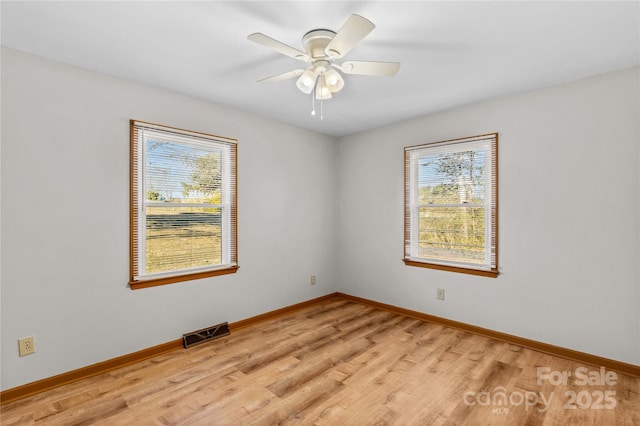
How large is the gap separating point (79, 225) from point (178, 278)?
3.07 ft

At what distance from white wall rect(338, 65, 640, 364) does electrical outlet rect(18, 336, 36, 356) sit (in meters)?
3.66

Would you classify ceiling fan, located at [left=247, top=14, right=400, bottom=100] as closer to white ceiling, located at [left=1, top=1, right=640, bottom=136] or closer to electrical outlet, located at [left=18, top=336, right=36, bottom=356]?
white ceiling, located at [left=1, top=1, right=640, bottom=136]

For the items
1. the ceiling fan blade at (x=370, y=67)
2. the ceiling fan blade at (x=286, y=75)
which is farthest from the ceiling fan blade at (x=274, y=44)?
the ceiling fan blade at (x=370, y=67)

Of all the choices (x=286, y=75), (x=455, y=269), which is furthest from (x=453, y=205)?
(x=286, y=75)

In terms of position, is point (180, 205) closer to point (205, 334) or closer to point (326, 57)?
point (205, 334)

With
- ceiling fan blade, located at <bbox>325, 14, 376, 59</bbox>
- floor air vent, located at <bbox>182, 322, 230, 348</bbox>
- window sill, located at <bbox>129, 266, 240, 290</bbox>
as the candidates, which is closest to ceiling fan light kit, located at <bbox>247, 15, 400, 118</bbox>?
ceiling fan blade, located at <bbox>325, 14, 376, 59</bbox>

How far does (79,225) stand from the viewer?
2418 mm

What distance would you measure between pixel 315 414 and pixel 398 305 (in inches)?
88.1

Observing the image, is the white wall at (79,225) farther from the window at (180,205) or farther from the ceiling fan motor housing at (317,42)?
the ceiling fan motor housing at (317,42)

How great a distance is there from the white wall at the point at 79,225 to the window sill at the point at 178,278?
6 cm

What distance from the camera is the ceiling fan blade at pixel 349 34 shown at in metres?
1.49

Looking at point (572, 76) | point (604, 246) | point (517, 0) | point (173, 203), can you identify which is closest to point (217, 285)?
point (173, 203)

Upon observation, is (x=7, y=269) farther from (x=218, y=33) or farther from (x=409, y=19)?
(x=409, y=19)

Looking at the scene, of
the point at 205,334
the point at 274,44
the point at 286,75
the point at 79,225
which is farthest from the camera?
the point at 205,334
